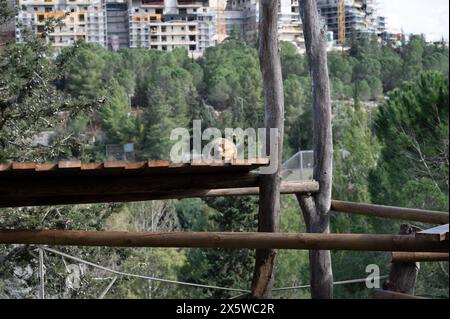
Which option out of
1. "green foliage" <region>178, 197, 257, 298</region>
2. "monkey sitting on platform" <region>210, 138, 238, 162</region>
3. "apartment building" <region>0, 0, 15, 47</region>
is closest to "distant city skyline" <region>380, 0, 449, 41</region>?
"monkey sitting on platform" <region>210, 138, 238, 162</region>

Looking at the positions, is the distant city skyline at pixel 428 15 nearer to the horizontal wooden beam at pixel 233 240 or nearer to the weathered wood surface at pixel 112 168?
the horizontal wooden beam at pixel 233 240

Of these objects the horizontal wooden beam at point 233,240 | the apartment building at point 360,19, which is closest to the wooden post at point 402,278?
the horizontal wooden beam at point 233,240

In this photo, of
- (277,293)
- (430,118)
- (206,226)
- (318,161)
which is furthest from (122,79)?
(318,161)

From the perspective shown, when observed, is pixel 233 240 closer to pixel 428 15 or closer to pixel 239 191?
pixel 239 191

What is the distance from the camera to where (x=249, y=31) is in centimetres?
3158

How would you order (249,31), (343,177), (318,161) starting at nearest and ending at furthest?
(318,161)
(343,177)
(249,31)

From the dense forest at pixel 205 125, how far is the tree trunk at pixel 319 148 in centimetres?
314

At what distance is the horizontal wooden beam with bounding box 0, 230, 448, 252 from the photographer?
2625 millimetres

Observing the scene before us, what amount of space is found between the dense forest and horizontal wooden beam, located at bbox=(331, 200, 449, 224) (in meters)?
3.54

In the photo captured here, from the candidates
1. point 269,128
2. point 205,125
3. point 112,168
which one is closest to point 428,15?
point 269,128

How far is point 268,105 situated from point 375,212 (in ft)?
2.13

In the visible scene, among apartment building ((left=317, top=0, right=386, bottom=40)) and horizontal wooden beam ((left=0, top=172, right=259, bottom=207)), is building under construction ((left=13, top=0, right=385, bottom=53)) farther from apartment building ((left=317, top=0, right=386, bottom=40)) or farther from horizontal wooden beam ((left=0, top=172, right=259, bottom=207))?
horizontal wooden beam ((left=0, top=172, right=259, bottom=207))

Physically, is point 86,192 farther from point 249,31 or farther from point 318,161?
point 249,31

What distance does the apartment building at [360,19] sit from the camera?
85.8 ft
